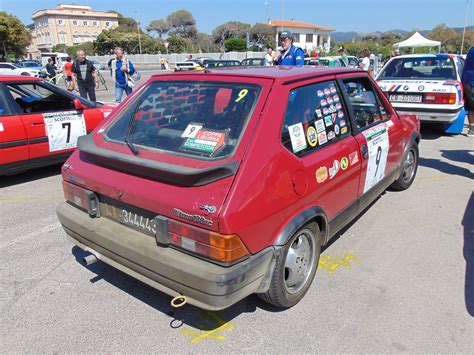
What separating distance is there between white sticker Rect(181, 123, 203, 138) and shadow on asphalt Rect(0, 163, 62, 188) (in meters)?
4.12

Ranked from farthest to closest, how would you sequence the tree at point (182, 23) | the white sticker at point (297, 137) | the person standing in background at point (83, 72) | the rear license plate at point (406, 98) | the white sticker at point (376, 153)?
the tree at point (182, 23) < the person standing in background at point (83, 72) < the rear license plate at point (406, 98) < the white sticker at point (376, 153) < the white sticker at point (297, 137)

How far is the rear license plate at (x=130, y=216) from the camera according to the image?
2.28m

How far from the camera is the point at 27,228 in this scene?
389 cm

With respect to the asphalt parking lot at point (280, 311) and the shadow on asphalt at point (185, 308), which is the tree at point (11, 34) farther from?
the shadow on asphalt at point (185, 308)

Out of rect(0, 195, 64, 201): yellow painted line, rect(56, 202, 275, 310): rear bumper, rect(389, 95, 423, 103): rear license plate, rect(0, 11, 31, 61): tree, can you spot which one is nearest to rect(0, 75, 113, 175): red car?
rect(0, 195, 64, 201): yellow painted line

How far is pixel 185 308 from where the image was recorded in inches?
104

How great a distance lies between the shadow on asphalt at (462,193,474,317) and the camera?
2732 mm

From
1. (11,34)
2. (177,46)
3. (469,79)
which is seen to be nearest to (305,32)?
(177,46)

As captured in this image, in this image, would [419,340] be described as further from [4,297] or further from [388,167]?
[4,297]

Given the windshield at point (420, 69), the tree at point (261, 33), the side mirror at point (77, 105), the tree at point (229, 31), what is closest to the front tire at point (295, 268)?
the side mirror at point (77, 105)

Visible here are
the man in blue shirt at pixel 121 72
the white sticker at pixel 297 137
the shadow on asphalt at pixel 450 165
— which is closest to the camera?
the white sticker at pixel 297 137

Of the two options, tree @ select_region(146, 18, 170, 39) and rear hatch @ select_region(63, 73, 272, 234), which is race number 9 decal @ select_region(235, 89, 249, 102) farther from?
tree @ select_region(146, 18, 170, 39)

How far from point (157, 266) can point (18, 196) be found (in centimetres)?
365

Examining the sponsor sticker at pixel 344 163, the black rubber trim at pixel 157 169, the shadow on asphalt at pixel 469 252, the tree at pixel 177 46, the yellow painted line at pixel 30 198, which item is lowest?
the shadow on asphalt at pixel 469 252
